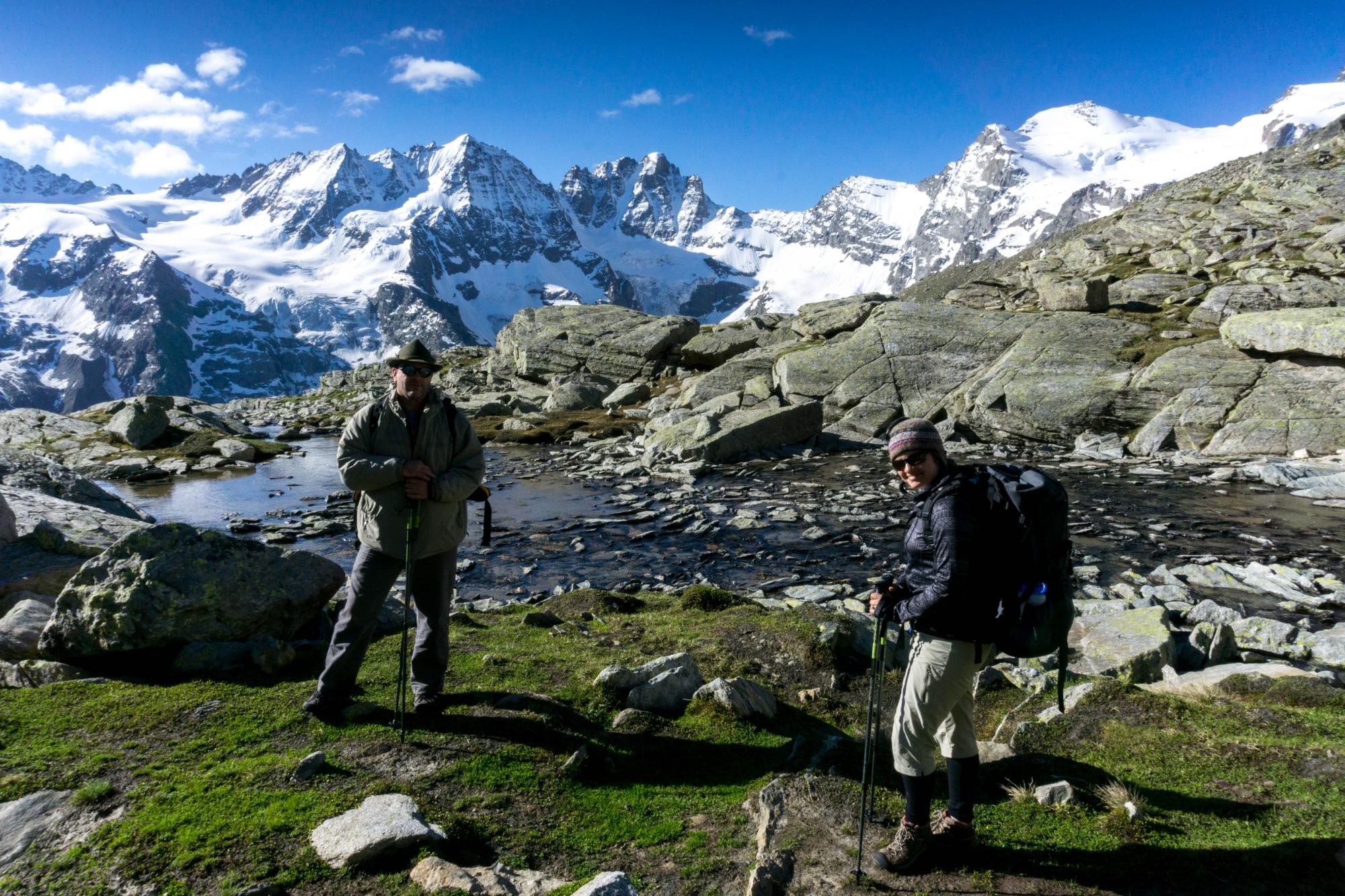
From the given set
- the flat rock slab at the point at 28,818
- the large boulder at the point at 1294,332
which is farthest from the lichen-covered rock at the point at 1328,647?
the large boulder at the point at 1294,332

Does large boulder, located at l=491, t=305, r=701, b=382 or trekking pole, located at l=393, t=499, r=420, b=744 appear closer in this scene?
trekking pole, located at l=393, t=499, r=420, b=744

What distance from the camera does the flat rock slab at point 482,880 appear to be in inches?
180

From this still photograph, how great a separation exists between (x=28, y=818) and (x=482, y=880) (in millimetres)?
3322

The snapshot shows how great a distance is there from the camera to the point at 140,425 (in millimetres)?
44312

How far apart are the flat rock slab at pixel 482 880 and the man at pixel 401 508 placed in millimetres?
2392

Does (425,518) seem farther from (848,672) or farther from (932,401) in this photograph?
(932,401)

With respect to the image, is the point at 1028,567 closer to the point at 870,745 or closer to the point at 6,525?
the point at 870,745

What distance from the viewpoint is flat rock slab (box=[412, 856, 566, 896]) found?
456 cm

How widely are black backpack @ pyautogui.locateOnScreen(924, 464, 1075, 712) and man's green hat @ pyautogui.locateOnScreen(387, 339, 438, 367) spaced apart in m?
5.05

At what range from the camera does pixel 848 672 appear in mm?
8766

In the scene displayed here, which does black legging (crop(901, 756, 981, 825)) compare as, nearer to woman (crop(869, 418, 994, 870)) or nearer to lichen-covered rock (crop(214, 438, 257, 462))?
woman (crop(869, 418, 994, 870))

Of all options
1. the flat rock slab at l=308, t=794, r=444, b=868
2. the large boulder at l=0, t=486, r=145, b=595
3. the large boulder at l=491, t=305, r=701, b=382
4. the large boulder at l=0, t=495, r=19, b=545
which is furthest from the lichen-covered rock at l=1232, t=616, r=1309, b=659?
the large boulder at l=491, t=305, r=701, b=382

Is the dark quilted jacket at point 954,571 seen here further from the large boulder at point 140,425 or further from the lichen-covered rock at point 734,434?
the large boulder at point 140,425

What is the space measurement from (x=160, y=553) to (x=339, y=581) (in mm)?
1981
